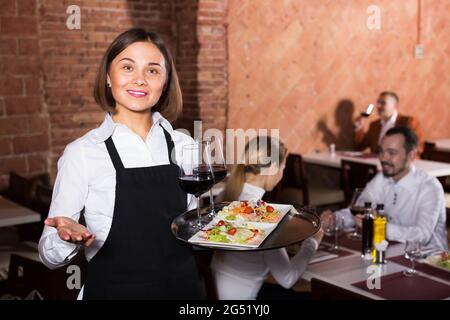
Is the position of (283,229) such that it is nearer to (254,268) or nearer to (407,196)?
(254,268)

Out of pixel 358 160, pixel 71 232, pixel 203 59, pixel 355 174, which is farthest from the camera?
pixel 358 160

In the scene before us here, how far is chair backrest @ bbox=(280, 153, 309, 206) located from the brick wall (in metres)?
0.77

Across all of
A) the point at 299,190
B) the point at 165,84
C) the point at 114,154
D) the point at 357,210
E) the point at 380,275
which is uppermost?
the point at 165,84

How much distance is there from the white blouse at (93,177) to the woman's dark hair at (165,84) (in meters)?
0.08

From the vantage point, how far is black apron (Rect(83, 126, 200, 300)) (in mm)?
1712

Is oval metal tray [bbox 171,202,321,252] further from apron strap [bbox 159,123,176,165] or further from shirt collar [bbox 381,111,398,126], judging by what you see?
shirt collar [bbox 381,111,398,126]

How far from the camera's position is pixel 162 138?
1.84m

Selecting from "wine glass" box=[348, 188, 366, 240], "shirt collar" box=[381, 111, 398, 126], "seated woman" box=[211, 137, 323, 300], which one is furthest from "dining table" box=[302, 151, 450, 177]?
"seated woman" box=[211, 137, 323, 300]

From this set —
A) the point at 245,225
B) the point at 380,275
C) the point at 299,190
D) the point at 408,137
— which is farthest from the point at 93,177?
the point at 299,190

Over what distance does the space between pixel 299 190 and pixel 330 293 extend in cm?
354

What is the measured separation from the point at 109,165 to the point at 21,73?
10.9ft

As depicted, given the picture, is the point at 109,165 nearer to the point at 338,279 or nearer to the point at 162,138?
the point at 162,138

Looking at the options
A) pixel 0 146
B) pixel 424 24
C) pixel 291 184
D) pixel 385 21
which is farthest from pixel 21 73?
pixel 424 24

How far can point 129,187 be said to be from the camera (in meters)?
1.72
